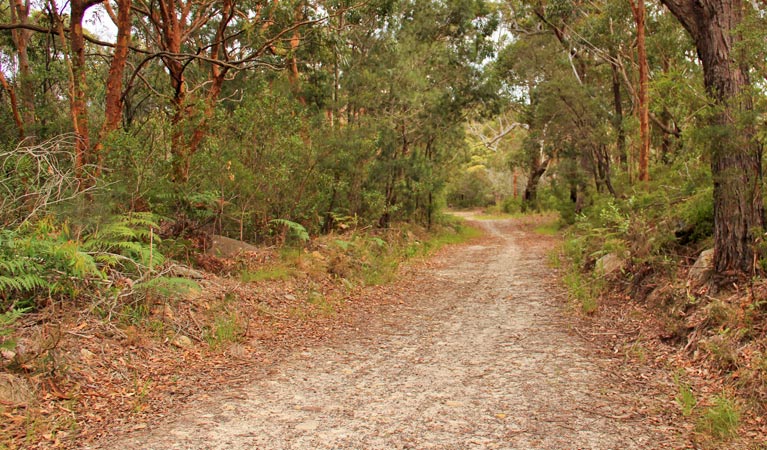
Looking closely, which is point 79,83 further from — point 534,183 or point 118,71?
point 534,183

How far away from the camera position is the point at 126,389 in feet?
16.4

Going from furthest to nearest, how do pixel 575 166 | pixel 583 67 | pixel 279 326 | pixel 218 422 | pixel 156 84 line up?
pixel 575 166 → pixel 583 67 → pixel 156 84 → pixel 279 326 → pixel 218 422

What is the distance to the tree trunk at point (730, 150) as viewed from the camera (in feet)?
21.0

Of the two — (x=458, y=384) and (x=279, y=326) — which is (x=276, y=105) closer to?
(x=279, y=326)

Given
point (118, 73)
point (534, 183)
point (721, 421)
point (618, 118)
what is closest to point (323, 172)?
point (118, 73)

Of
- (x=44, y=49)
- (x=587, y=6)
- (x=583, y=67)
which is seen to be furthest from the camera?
(x=583, y=67)

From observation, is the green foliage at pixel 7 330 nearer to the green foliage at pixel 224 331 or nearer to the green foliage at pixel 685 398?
the green foliage at pixel 224 331

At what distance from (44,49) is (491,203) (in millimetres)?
42869

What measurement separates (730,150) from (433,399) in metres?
4.42

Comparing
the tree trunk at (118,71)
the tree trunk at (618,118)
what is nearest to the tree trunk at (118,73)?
the tree trunk at (118,71)

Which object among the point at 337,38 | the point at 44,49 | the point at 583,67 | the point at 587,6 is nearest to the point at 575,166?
the point at 583,67

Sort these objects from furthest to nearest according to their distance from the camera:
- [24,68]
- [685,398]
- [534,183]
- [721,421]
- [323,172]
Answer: [534,183] < [323,172] < [24,68] < [685,398] < [721,421]

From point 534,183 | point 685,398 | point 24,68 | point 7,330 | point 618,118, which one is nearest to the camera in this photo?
point 685,398

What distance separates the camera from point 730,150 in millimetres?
6480
